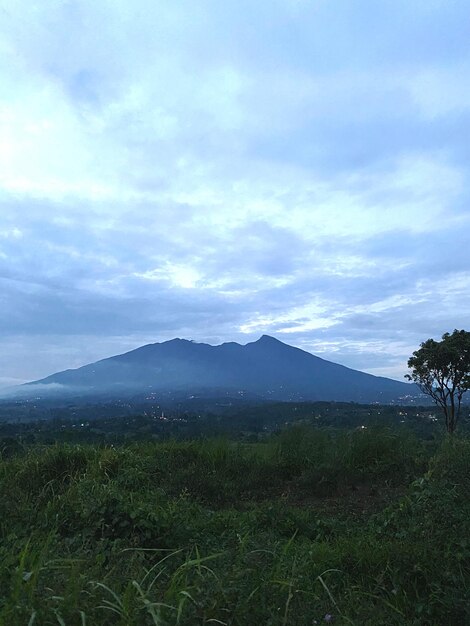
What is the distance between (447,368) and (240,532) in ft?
30.0

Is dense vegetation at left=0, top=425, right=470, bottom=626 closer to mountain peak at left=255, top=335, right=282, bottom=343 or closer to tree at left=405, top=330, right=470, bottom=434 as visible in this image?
tree at left=405, top=330, right=470, bottom=434

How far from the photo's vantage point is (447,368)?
39.1ft

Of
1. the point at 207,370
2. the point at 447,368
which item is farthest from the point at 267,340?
the point at 447,368

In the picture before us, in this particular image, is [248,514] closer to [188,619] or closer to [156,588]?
[156,588]

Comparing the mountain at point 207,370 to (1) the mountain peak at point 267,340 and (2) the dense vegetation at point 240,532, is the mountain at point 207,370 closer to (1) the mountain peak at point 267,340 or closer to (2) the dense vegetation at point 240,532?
(1) the mountain peak at point 267,340

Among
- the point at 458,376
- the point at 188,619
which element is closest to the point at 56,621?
the point at 188,619

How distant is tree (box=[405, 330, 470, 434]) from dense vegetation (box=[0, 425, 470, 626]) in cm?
455

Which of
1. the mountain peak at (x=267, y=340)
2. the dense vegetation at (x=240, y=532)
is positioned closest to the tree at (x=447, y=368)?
the dense vegetation at (x=240, y=532)

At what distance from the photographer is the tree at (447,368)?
38.2 ft

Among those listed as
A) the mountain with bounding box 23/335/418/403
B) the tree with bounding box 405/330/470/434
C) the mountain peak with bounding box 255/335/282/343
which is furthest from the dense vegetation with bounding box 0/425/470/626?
the mountain peak with bounding box 255/335/282/343

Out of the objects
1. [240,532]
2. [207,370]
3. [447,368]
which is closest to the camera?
[240,532]

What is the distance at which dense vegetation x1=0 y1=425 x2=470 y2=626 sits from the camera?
7.52ft

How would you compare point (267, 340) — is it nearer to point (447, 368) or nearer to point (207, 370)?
point (207, 370)

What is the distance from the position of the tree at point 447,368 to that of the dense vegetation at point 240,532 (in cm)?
455
